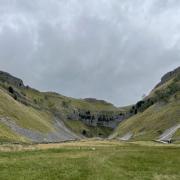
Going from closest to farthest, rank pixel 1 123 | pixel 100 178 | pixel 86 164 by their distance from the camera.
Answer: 1. pixel 100 178
2. pixel 86 164
3. pixel 1 123

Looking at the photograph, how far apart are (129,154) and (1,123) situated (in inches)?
4415

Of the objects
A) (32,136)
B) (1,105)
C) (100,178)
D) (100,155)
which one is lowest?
(100,178)

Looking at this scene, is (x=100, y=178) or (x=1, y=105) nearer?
(x=100, y=178)

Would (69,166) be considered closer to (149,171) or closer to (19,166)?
(19,166)

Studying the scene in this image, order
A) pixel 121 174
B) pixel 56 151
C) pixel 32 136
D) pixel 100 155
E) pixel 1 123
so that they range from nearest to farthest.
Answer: pixel 121 174, pixel 100 155, pixel 56 151, pixel 1 123, pixel 32 136

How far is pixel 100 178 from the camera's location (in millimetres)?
38906

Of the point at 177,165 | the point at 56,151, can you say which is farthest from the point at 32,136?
the point at 177,165

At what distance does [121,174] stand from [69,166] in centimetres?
577

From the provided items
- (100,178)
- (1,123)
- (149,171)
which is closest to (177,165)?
(149,171)

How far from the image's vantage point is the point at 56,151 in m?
58.3

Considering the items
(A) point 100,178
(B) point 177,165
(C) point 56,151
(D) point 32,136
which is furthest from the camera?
(D) point 32,136

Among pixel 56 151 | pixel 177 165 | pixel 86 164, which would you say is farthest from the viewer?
pixel 56 151

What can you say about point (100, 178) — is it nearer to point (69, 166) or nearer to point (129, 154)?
point (69, 166)

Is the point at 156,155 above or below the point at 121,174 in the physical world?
above
